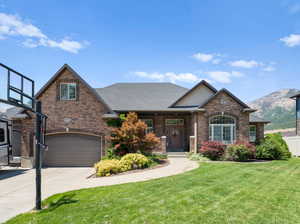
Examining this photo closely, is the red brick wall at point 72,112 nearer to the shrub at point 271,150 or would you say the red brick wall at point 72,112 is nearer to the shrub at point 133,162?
the shrub at point 133,162

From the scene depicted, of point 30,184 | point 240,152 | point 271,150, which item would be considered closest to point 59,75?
point 30,184

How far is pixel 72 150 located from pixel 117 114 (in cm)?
421

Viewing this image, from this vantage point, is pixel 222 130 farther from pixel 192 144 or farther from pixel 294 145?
pixel 294 145

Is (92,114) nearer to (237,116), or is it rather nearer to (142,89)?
(142,89)

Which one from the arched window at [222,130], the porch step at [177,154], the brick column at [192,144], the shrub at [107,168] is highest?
the arched window at [222,130]

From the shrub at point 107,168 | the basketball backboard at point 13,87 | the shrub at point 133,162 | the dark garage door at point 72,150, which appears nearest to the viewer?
the basketball backboard at point 13,87

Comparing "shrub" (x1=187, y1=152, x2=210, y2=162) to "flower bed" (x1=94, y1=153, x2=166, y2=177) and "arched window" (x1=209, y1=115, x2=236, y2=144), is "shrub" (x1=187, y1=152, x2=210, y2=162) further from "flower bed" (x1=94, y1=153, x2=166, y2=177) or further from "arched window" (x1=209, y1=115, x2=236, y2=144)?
"flower bed" (x1=94, y1=153, x2=166, y2=177)

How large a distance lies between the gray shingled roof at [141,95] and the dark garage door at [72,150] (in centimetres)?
396

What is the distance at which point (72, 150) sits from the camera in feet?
46.9

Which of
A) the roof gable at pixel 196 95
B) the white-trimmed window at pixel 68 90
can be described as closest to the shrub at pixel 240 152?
the roof gable at pixel 196 95

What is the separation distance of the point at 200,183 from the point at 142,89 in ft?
48.9

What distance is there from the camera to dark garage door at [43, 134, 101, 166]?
1423 cm

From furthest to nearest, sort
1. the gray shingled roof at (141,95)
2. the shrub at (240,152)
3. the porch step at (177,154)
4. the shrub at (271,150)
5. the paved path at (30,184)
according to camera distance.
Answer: the gray shingled roof at (141,95), the porch step at (177,154), the shrub at (271,150), the shrub at (240,152), the paved path at (30,184)

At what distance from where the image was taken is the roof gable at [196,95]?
18.2m
